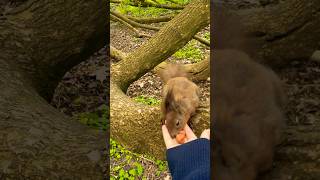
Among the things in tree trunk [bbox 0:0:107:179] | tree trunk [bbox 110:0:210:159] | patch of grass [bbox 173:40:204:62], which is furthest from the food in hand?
patch of grass [bbox 173:40:204:62]

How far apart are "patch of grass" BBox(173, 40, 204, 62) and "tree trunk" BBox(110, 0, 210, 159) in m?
0.67

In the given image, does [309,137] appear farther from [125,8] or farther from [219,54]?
[125,8]

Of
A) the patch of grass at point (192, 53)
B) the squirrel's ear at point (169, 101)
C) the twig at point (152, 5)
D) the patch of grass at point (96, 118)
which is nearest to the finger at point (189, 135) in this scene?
the squirrel's ear at point (169, 101)

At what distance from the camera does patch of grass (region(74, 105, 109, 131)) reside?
3670 millimetres

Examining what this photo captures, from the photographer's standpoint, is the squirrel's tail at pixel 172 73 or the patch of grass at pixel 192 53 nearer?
the squirrel's tail at pixel 172 73

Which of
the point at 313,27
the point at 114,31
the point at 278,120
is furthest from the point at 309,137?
the point at 114,31

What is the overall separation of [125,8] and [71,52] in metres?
2.25

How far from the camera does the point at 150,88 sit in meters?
4.35

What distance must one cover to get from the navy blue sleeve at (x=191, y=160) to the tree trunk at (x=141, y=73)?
3.73 ft

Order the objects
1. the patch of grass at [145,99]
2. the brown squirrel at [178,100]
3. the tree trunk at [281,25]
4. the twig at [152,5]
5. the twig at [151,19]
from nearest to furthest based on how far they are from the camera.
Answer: the brown squirrel at [178,100] < the tree trunk at [281,25] < the patch of grass at [145,99] < the twig at [151,19] < the twig at [152,5]

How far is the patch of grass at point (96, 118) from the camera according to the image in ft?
12.0

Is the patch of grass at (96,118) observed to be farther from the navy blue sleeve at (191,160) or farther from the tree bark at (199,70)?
the navy blue sleeve at (191,160)

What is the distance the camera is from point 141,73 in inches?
156

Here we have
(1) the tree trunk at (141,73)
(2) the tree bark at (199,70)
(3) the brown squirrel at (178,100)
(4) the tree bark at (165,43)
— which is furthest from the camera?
(4) the tree bark at (165,43)
